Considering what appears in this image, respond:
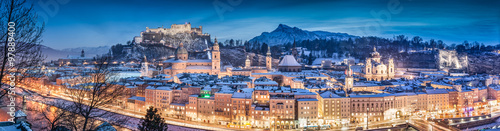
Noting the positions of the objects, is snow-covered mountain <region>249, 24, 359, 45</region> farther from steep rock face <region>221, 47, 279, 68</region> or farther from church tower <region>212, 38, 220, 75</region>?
church tower <region>212, 38, 220, 75</region>

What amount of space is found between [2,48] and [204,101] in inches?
828

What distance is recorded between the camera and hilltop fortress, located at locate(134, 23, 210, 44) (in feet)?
227

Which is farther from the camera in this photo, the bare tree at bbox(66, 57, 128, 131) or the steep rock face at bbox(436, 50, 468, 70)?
the steep rock face at bbox(436, 50, 468, 70)

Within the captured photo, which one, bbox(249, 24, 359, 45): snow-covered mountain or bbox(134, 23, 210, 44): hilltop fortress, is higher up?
bbox(249, 24, 359, 45): snow-covered mountain

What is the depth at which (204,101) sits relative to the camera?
2648cm

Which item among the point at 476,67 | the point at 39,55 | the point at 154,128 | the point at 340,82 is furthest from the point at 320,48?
the point at 39,55

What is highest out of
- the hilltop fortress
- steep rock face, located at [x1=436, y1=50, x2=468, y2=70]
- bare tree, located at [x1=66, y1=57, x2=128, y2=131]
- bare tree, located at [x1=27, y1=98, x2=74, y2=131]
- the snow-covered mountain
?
the snow-covered mountain

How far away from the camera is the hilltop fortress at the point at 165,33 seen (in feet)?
227

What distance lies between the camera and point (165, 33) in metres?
72.1

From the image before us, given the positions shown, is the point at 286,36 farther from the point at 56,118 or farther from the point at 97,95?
the point at 56,118

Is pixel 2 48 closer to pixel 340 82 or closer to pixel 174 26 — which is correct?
pixel 340 82

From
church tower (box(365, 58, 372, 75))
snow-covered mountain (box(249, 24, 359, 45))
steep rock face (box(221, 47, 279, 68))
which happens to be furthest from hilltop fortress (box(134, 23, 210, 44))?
snow-covered mountain (box(249, 24, 359, 45))

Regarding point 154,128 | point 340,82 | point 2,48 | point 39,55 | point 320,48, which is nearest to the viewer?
point 2,48

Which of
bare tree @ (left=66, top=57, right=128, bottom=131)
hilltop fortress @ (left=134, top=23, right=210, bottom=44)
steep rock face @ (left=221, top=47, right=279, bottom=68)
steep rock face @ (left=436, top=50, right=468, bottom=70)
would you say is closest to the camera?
bare tree @ (left=66, top=57, right=128, bottom=131)
